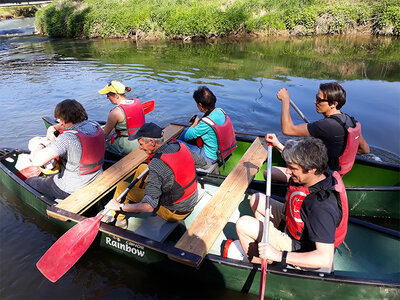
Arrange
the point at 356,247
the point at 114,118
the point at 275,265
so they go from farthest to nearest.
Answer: the point at 114,118 < the point at 356,247 < the point at 275,265

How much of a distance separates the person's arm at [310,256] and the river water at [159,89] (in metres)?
1.11

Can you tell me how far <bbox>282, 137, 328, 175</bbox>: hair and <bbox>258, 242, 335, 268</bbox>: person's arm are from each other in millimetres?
607

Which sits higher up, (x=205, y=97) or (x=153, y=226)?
(x=205, y=97)

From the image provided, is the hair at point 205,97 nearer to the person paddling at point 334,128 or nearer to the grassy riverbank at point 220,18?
the person paddling at point 334,128

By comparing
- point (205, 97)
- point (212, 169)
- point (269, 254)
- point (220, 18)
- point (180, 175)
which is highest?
point (220, 18)

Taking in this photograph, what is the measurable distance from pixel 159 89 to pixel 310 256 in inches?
375

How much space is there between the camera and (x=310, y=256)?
2.36 metres

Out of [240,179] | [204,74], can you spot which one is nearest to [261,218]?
[240,179]

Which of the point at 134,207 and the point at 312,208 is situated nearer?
the point at 312,208

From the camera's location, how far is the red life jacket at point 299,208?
Answer: 8.07 feet

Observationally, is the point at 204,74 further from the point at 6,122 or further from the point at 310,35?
the point at 310,35

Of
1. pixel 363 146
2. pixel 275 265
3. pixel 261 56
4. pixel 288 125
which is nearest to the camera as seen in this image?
pixel 275 265

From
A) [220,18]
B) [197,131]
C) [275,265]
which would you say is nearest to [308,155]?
[275,265]

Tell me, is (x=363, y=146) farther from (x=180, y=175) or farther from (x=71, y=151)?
(x=71, y=151)
